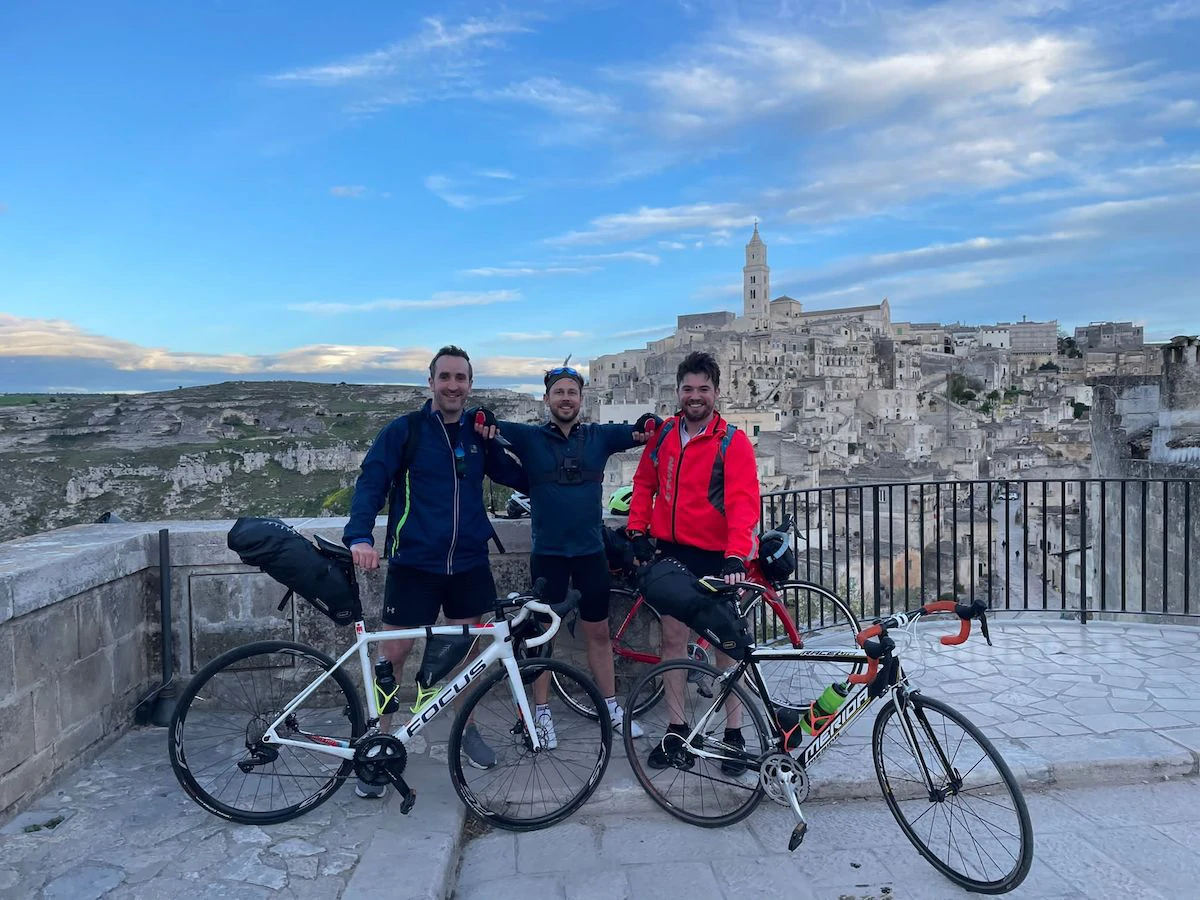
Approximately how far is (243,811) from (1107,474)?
11361 mm

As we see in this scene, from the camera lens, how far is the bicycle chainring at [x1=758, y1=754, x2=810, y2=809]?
3455 millimetres

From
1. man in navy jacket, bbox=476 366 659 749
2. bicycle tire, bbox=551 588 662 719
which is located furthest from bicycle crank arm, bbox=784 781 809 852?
bicycle tire, bbox=551 588 662 719

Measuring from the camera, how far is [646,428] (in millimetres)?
4266

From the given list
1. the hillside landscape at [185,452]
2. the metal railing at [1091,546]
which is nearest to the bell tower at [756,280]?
the hillside landscape at [185,452]

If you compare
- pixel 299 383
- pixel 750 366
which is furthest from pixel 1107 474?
pixel 750 366

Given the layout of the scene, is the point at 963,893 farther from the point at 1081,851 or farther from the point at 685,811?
the point at 685,811

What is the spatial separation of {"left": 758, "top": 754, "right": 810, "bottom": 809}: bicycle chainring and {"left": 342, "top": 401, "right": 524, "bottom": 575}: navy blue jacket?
5.66 ft

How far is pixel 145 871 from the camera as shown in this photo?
318 cm

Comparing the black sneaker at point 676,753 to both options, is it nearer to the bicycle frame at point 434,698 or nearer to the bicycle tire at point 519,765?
the bicycle tire at point 519,765

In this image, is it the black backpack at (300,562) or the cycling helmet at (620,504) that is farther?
the cycling helmet at (620,504)

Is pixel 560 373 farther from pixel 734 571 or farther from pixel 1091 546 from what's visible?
pixel 1091 546

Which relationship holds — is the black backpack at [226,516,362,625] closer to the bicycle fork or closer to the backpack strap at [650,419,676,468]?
the backpack strap at [650,419,676,468]

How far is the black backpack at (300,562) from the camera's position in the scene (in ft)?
12.0

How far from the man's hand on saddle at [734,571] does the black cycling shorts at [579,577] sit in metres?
0.87
